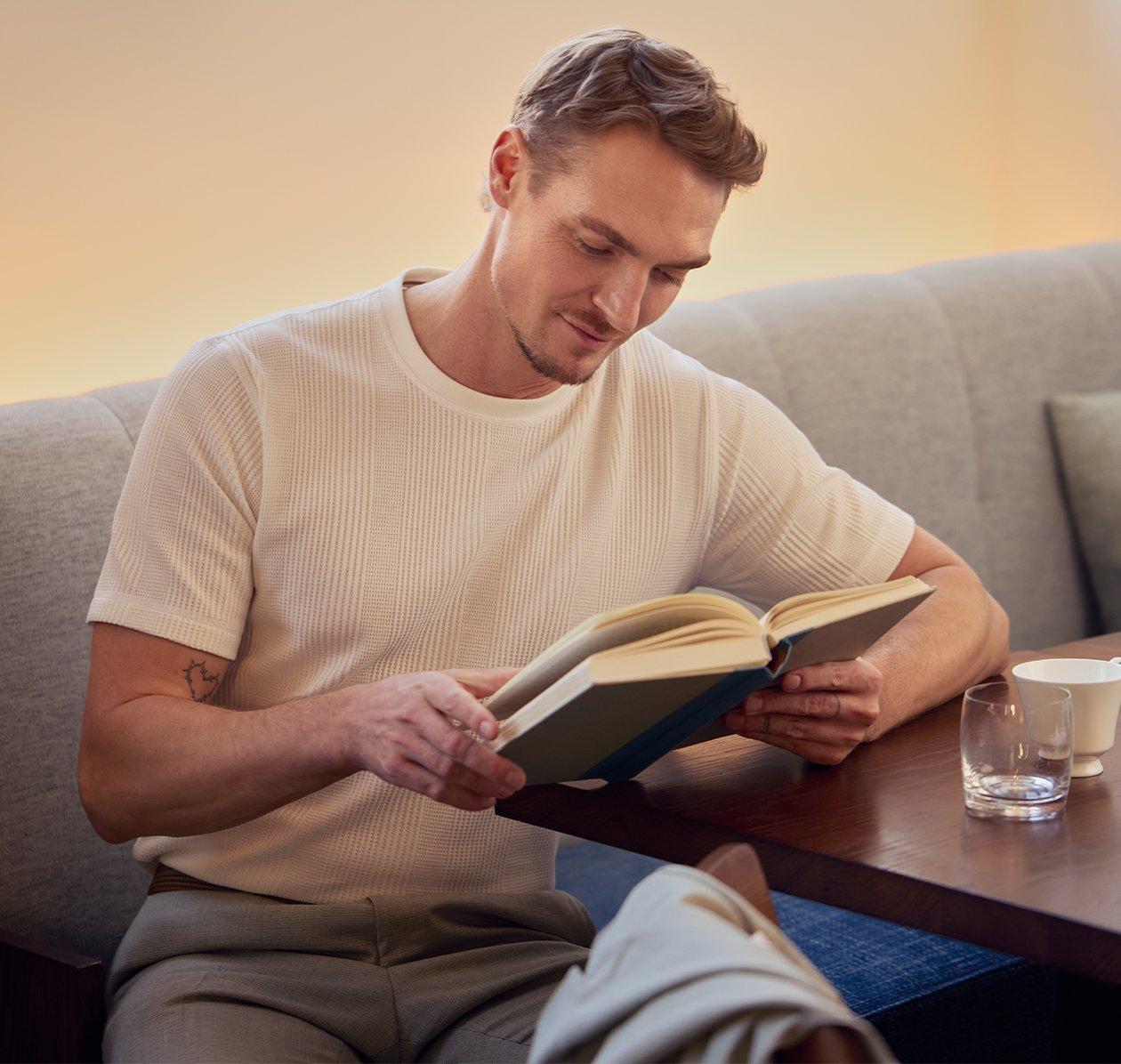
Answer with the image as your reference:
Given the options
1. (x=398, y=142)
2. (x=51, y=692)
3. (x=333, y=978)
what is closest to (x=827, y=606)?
(x=333, y=978)

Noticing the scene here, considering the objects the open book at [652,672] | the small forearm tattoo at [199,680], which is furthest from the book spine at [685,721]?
the small forearm tattoo at [199,680]

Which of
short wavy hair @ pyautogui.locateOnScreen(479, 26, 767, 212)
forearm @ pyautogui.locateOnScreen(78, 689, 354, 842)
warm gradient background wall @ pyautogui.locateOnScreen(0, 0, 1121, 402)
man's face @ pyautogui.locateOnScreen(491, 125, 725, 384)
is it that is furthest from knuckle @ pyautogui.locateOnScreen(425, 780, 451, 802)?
warm gradient background wall @ pyautogui.locateOnScreen(0, 0, 1121, 402)

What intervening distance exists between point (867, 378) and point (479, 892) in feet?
4.35

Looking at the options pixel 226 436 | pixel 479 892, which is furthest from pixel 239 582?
pixel 479 892

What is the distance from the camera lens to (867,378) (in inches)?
95.0

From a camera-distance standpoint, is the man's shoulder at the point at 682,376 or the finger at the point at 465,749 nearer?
the finger at the point at 465,749

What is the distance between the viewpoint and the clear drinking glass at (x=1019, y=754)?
1.12 meters

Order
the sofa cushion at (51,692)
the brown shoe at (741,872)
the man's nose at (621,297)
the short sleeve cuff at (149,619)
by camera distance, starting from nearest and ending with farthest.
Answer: the brown shoe at (741,872)
the short sleeve cuff at (149,619)
the man's nose at (621,297)
the sofa cushion at (51,692)

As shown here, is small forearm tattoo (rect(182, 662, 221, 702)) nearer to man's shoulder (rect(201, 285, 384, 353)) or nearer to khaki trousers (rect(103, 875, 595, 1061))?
khaki trousers (rect(103, 875, 595, 1061))

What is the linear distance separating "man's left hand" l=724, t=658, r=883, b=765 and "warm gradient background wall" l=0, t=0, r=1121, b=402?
1.27 m

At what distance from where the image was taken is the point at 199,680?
134cm

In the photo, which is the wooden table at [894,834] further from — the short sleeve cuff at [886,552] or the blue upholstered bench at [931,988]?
the blue upholstered bench at [931,988]

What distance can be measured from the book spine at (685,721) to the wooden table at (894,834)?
0.09ft

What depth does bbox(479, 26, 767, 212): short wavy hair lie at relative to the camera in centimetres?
138
